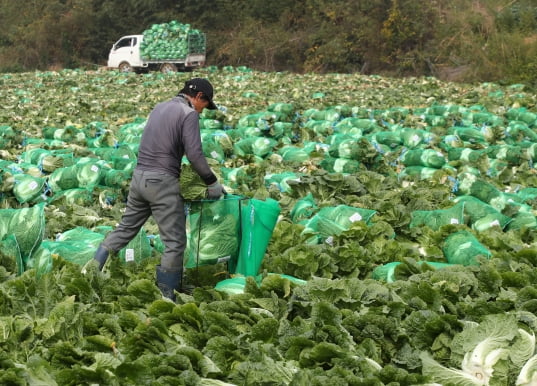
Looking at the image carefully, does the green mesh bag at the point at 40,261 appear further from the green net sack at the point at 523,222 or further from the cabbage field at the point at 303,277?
the green net sack at the point at 523,222

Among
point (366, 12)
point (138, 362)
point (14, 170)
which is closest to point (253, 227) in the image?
point (138, 362)

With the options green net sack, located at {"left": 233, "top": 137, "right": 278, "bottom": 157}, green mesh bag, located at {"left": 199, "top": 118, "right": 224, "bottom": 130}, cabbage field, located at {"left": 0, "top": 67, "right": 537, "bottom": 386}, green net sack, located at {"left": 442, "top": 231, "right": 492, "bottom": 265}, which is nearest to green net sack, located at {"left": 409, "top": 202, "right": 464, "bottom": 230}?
cabbage field, located at {"left": 0, "top": 67, "right": 537, "bottom": 386}

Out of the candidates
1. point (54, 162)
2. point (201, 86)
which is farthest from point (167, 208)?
point (54, 162)

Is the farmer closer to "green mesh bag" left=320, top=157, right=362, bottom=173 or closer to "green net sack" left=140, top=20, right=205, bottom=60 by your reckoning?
"green mesh bag" left=320, top=157, right=362, bottom=173

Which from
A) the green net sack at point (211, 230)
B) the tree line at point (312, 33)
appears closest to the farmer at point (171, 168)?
the green net sack at point (211, 230)

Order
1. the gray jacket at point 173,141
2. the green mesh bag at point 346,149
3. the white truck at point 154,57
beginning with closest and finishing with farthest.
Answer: the gray jacket at point 173,141 → the green mesh bag at point 346,149 → the white truck at point 154,57

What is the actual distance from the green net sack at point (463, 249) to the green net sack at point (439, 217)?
1.94 feet

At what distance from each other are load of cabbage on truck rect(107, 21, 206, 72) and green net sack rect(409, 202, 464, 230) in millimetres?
22779

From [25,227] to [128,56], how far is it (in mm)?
24849

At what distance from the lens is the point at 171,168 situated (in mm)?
4777

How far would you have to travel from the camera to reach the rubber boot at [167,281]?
474 cm

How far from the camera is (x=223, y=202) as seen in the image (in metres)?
4.96

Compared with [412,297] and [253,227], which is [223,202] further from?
[412,297]

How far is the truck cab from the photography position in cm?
2877
